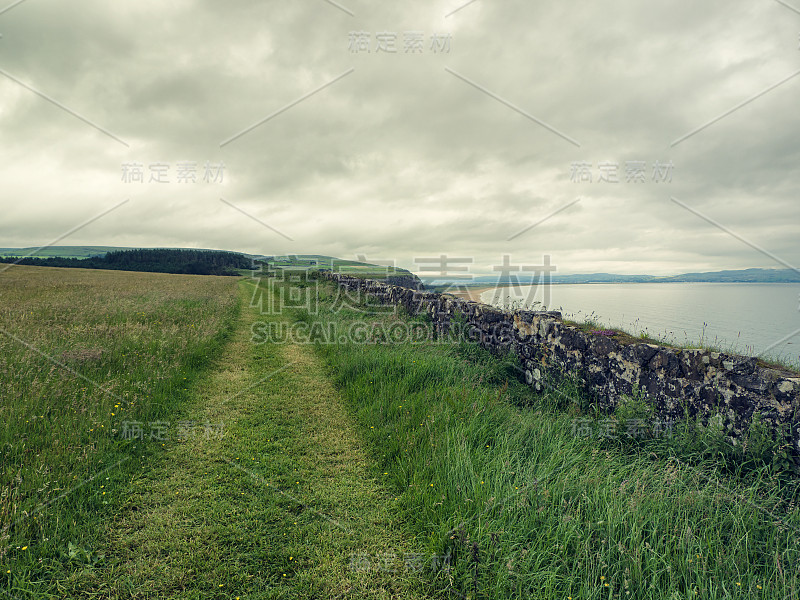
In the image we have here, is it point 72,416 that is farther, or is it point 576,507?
point 72,416

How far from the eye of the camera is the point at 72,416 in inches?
173

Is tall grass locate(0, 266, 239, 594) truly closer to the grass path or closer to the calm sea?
the grass path

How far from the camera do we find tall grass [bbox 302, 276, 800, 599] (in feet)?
8.01

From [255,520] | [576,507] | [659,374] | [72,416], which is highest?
[659,374]

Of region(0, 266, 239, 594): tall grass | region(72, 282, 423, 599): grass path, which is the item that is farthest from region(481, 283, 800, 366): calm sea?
region(0, 266, 239, 594): tall grass

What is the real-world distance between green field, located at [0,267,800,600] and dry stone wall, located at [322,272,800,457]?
0.25 meters

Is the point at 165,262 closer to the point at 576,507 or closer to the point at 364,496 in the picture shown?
the point at 364,496

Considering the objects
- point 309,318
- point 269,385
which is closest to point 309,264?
point 309,318

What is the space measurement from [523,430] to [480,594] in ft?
6.92

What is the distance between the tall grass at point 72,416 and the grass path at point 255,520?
0.27 metres

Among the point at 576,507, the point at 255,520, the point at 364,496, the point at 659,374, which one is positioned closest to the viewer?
the point at 576,507

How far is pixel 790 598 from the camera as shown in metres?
2.19

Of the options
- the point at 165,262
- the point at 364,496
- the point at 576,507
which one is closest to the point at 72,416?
the point at 364,496

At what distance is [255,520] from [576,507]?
2.97 meters
